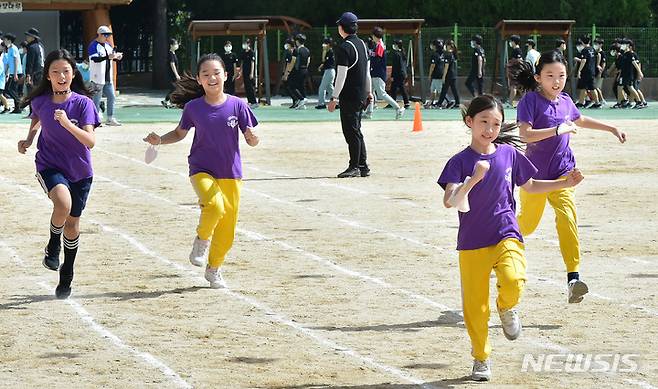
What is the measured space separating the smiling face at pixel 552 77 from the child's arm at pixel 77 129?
3.17 meters

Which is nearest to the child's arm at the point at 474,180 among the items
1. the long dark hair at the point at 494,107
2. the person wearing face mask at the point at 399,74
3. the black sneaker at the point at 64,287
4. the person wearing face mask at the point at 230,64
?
the long dark hair at the point at 494,107

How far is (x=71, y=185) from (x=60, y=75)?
792 millimetres

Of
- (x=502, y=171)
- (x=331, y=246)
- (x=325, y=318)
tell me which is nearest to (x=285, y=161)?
(x=331, y=246)

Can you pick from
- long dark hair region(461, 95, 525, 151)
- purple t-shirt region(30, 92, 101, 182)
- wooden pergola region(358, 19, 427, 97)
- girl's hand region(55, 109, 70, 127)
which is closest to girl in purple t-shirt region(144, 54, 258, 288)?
purple t-shirt region(30, 92, 101, 182)

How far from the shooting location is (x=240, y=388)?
7.62m

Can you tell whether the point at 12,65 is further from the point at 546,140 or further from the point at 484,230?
the point at 484,230

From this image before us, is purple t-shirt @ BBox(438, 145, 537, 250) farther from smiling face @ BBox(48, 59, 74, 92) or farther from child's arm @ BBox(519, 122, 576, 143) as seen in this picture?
smiling face @ BBox(48, 59, 74, 92)

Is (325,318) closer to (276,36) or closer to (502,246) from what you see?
(502,246)

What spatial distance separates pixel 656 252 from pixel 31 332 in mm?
5806

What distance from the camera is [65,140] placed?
10.4 m

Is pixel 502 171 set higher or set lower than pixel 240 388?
higher

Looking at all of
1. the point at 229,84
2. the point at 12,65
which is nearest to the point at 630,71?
the point at 229,84

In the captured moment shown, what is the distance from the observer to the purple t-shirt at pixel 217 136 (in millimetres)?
10914

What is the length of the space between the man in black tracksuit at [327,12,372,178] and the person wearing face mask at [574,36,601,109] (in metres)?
19.1
